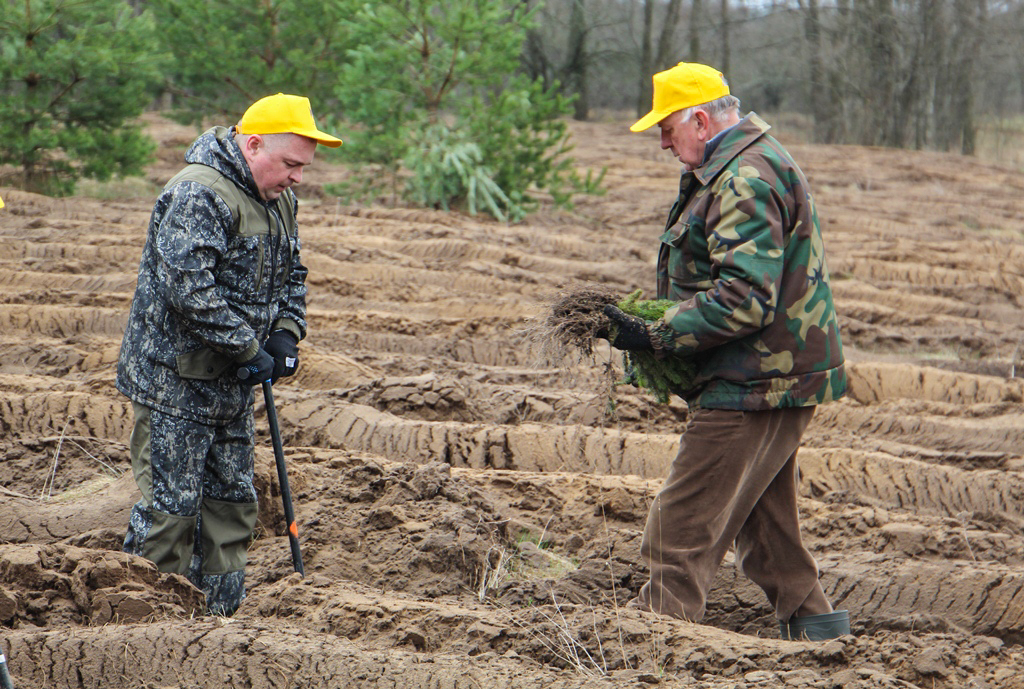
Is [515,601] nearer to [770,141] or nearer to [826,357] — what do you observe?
[826,357]

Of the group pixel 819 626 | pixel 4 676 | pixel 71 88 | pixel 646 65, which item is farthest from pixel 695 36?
pixel 4 676

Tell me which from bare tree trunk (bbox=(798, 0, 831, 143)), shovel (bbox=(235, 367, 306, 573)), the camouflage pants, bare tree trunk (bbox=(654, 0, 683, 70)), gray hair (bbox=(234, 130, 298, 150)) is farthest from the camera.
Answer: bare tree trunk (bbox=(654, 0, 683, 70))

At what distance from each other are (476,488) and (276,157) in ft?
7.18

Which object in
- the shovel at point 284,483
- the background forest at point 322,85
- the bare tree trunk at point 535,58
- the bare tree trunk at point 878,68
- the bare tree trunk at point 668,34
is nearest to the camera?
the shovel at point 284,483

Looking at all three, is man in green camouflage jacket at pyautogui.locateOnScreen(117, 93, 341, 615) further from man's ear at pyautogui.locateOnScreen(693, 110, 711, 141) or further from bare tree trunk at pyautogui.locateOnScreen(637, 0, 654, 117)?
bare tree trunk at pyautogui.locateOnScreen(637, 0, 654, 117)

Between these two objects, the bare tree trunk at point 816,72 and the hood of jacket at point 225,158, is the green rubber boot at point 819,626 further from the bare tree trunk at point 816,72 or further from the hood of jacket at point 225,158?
the bare tree trunk at point 816,72

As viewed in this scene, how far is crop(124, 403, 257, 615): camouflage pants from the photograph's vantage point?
3.99 meters

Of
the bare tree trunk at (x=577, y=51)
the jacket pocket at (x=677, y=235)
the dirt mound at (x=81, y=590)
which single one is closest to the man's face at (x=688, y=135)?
the jacket pocket at (x=677, y=235)

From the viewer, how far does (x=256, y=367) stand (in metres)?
3.98

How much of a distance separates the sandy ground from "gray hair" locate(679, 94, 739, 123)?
3.81ft

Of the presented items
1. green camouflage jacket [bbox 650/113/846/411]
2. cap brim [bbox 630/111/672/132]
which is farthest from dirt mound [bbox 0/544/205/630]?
cap brim [bbox 630/111/672/132]

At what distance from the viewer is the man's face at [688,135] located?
3.68m

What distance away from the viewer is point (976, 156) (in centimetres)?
2628

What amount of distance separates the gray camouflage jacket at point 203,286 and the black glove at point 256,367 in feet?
0.10
